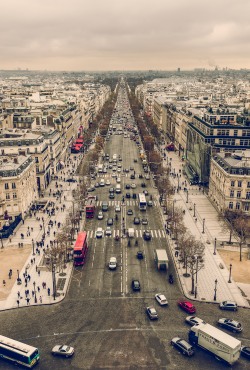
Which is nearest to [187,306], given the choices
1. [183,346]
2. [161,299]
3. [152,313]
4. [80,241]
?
[161,299]

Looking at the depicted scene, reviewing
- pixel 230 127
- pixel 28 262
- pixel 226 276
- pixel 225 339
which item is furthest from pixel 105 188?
pixel 225 339

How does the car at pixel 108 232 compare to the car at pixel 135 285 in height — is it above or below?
above

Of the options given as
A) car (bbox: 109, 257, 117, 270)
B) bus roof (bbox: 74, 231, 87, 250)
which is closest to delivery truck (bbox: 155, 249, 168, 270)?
car (bbox: 109, 257, 117, 270)

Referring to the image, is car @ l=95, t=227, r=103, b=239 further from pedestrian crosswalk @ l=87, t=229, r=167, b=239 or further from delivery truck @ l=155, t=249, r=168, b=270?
delivery truck @ l=155, t=249, r=168, b=270

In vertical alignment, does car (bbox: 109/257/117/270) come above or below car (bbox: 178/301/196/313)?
above

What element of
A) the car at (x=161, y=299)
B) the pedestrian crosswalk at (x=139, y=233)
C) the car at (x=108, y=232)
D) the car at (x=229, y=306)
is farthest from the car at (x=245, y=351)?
the car at (x=108, y=232)

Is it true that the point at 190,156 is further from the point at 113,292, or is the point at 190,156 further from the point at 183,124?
the point at 113,292

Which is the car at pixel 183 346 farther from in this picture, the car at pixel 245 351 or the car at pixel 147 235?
the car at pixel 147 235
